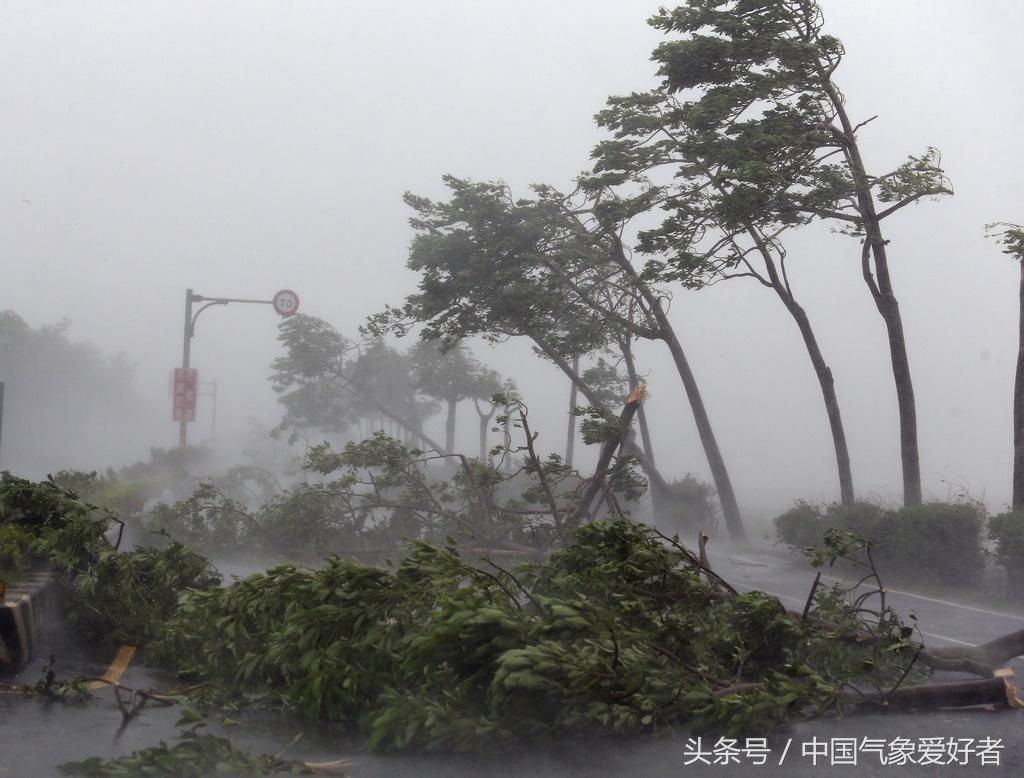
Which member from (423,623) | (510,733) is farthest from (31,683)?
(510,733)

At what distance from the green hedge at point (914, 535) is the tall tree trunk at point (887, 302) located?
244 centimetres

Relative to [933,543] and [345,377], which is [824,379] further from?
[345,377]

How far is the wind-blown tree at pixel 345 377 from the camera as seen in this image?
78.1 feet

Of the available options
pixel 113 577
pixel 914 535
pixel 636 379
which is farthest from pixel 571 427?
pixel 113 577

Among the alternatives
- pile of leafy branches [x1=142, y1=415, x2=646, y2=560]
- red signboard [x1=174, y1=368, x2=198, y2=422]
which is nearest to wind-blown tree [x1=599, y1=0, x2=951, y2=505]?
pile of leafy branches [x1=142, y1=415, x2=646, y2=560]

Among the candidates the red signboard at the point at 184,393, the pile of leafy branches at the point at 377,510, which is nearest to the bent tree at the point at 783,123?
the pile of leafy branches at the point at 377,510

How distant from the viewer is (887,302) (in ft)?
54.0

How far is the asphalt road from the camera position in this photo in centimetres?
443

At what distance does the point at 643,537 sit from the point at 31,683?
386cm

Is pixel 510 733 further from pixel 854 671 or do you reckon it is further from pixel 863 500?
pixel 863 500

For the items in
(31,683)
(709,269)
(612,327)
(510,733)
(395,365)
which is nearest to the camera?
(510,733)

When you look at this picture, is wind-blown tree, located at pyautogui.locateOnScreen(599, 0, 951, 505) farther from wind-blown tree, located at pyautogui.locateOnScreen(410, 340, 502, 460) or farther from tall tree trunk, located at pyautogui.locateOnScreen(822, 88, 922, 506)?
wind-blown tree, located at pyautogui.locateOnScreen(410, 340, 502, 460)

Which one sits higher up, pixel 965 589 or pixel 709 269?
pixel 709 269

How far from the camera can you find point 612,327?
17.0 meters
